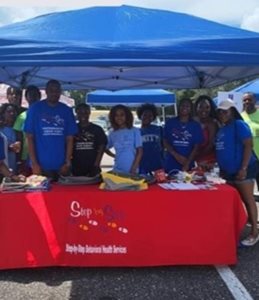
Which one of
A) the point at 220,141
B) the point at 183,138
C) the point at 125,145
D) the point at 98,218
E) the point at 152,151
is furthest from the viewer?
the point at 152,151

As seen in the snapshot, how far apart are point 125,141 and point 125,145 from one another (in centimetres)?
4

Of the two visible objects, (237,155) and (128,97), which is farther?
(128,97)

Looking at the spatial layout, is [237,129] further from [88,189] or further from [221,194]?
[88,189]

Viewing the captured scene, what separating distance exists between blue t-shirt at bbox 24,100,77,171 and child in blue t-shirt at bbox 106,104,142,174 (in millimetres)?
496

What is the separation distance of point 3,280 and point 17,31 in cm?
238

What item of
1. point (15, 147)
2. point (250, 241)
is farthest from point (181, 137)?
point (15, 147)

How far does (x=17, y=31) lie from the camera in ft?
15.1

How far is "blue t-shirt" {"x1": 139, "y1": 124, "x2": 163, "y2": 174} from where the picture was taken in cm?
598

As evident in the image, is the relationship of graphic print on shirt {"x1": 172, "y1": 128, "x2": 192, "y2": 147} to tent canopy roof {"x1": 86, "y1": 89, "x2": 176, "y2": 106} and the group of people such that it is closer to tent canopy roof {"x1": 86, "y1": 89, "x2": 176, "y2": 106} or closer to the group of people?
the group of people

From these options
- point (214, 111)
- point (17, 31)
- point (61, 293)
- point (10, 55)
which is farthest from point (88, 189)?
point (214, 111)

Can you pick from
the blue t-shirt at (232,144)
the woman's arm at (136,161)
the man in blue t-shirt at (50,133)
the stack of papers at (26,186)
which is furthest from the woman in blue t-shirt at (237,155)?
the stack of papers at (26,186)

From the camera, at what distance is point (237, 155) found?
4738 mm

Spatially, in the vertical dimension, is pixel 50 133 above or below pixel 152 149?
above

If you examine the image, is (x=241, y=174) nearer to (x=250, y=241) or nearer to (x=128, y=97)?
(x=250, y=241)
